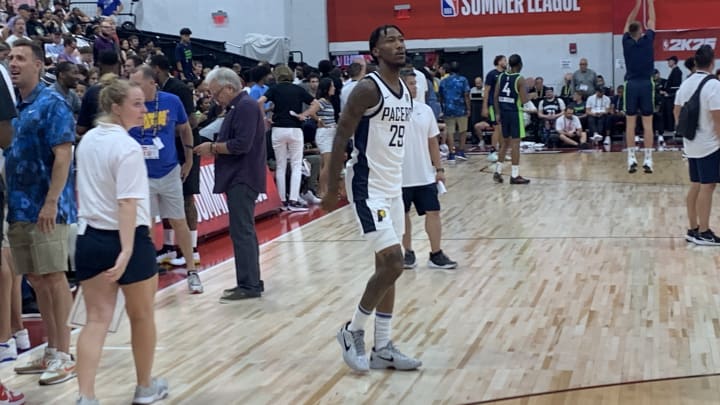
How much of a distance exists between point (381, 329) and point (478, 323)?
1.16m

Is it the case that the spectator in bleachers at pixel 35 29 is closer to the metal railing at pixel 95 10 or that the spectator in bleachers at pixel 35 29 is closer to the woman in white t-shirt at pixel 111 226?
the metal railing at pixel 95 10

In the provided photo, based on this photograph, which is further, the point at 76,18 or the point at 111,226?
the point at 76,18

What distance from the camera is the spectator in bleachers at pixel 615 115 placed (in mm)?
21125

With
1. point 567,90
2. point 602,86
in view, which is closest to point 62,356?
point 602,86

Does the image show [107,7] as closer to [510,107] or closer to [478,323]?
[510,107]

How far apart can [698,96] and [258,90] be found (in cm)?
→ 616

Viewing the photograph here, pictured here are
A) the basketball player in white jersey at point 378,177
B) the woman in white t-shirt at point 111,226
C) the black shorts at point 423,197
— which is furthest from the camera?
the black shorts at point 423,197


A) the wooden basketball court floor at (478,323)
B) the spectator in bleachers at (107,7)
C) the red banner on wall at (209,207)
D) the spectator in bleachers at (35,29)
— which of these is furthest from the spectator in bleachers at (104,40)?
the spectator in bleachers at (107,7)

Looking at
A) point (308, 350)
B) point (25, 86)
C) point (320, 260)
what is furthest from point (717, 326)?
point (25, 86)

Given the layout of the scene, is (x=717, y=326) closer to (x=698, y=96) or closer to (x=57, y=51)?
(x=698, y=96)

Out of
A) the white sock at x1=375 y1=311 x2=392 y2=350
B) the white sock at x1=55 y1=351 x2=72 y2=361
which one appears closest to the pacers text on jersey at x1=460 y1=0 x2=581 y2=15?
the white sock at x1=375 y1=311 x2=392 y2=350

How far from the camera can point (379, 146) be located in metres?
5.44

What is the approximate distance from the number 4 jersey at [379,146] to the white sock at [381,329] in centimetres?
70

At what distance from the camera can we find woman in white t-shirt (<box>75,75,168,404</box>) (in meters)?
4.52
